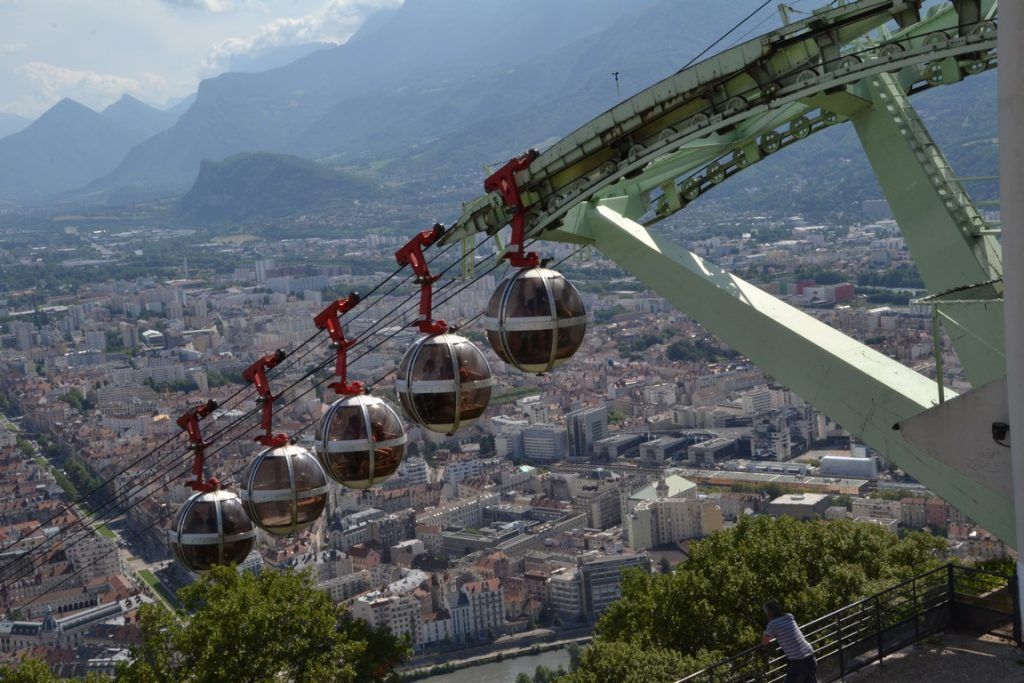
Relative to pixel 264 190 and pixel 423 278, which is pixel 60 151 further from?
pixel 423 278

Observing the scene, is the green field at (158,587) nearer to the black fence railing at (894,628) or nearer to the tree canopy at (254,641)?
the tree canopy at (254,641)

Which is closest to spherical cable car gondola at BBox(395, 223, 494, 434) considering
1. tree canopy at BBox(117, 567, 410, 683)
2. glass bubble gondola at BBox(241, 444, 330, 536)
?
glass bubble gondola at BBox(241, 444, 330, 536)

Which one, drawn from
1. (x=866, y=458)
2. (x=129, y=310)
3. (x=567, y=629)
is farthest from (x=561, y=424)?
(x=129, y=310)

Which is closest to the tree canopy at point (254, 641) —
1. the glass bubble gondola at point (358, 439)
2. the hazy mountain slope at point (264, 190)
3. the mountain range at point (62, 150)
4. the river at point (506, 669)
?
the glass bubble gondola at point (358, 439)

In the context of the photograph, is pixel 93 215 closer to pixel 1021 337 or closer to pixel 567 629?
pixel 567 629

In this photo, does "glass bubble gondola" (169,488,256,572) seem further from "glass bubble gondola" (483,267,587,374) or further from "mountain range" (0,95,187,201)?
"mountain range" (0,95,187,201)

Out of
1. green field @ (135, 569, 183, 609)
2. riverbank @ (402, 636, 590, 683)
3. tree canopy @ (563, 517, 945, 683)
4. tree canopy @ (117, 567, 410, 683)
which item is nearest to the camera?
tree canopy @ (563, 517, 945, 683)
